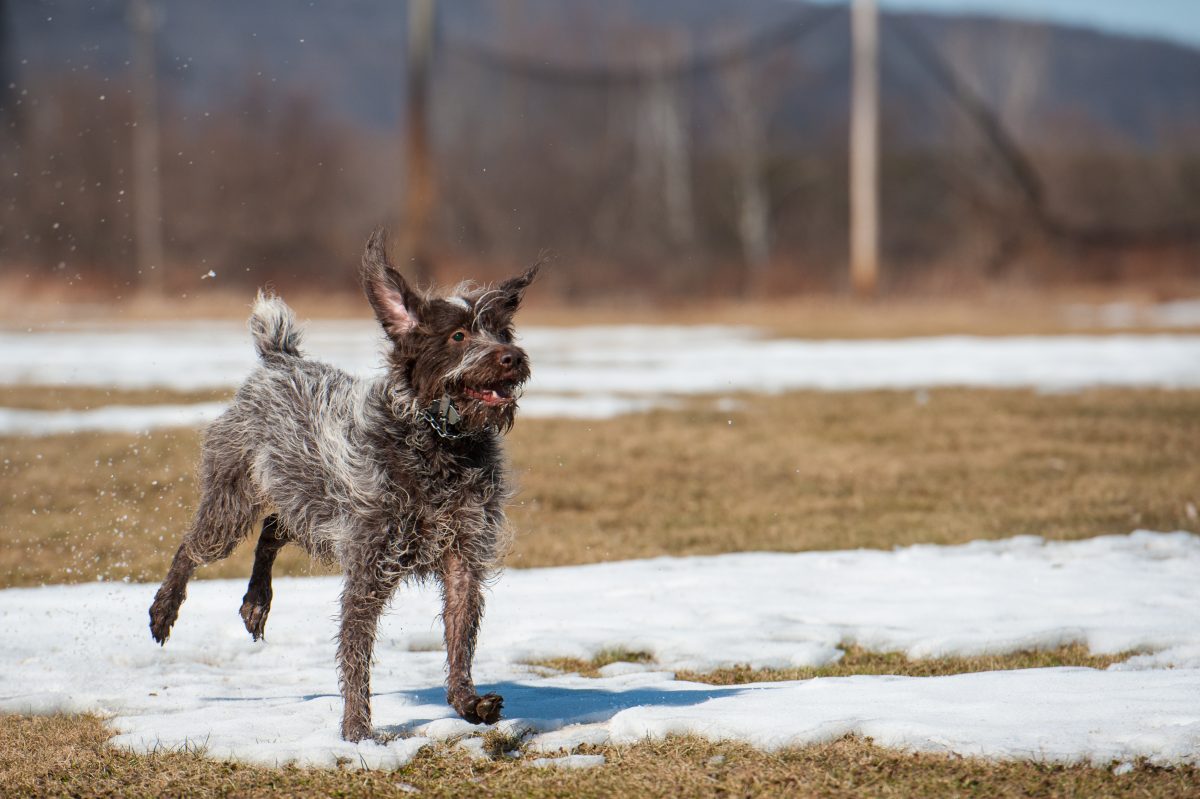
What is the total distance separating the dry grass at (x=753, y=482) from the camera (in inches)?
360

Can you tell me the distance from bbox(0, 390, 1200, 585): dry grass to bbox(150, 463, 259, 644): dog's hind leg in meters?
2.14

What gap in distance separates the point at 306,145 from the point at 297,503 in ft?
191

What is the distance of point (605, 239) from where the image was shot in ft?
157

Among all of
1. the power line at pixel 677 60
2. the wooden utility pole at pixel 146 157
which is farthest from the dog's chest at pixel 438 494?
the wooden utility pole at pixel 146 157

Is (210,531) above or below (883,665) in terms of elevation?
above

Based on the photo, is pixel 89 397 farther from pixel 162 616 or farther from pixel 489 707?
pixel 489 707

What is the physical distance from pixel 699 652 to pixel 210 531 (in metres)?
2.34

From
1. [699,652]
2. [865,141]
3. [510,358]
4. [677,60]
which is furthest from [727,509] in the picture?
[677,60]

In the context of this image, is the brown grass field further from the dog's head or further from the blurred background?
the blurred background

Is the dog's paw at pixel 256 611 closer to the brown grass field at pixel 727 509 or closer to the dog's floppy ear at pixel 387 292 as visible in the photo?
the brown grass field at pixel 727 509

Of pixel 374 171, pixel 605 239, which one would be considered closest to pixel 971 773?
pixel 605 239

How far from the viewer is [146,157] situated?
4959 cm

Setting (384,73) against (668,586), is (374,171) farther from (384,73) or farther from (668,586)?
(384,73)

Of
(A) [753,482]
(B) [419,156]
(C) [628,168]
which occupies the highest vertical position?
(C) [628,168]
